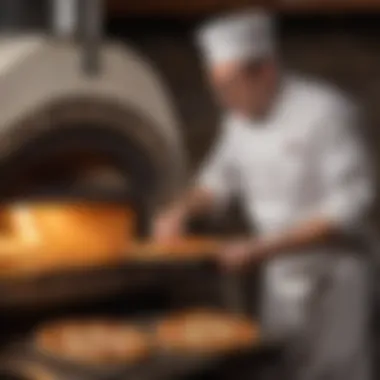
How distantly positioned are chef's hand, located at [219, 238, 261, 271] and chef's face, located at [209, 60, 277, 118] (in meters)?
0.24

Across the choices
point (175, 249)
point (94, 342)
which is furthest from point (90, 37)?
point (175, 249)

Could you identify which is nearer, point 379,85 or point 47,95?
point 47,95

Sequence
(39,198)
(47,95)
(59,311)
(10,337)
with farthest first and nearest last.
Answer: (59,311) < (10,337) < (39,198) < (47,95)

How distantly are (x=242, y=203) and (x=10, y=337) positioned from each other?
1.96 ft

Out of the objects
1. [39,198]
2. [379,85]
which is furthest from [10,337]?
[379,85]

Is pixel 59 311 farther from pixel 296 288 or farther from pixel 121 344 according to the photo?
pixel 296 288

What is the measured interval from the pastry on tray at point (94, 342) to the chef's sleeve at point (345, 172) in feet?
1.44

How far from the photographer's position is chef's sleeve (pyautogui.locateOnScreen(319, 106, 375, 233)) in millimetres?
2004

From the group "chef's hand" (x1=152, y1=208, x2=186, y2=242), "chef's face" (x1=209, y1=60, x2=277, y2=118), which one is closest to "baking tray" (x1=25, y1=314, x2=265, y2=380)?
"chef's hand" (x1=152, y1=208, x2=186, y2=242)

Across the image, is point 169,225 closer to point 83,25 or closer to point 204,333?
point 204,333

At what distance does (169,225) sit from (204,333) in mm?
319

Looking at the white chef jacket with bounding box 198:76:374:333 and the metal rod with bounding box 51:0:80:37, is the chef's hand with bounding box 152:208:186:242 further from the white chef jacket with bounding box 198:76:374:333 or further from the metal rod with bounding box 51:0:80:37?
the metal rod with bounding box 51:0:80:37

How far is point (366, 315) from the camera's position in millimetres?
Result: 2031

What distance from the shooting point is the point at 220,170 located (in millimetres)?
2092
